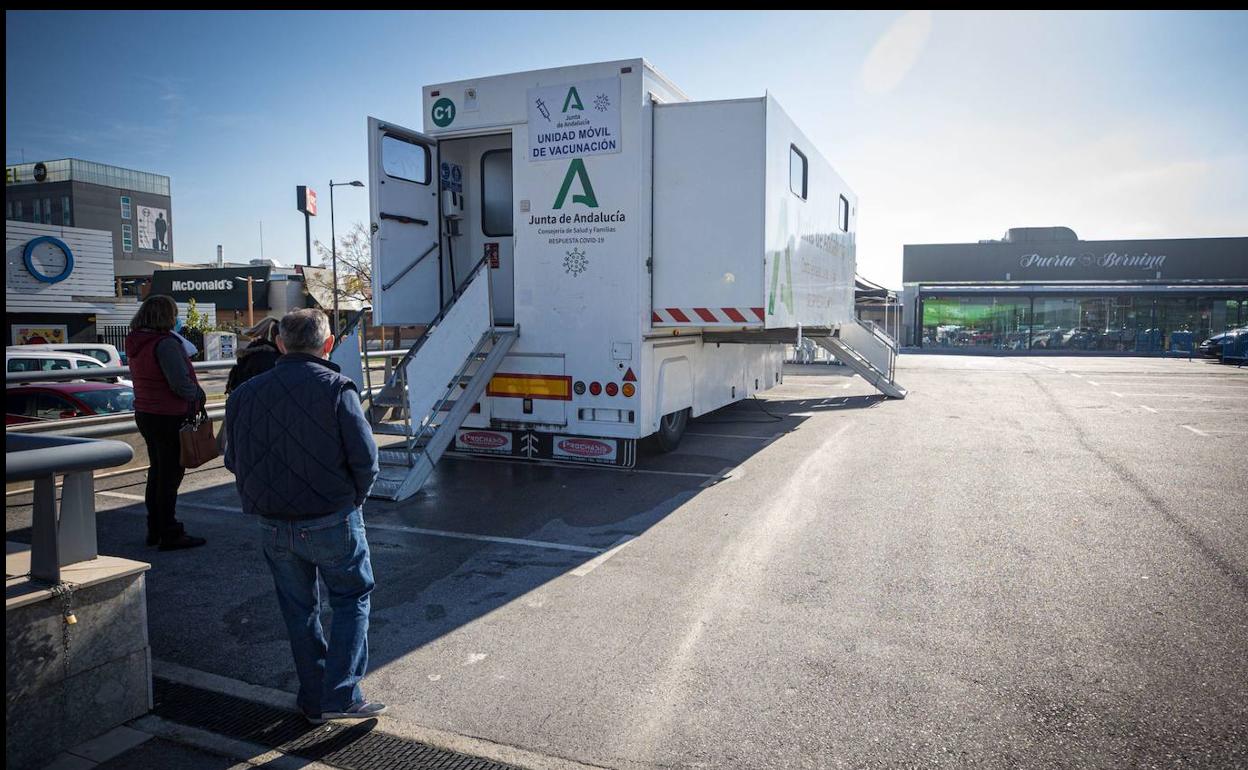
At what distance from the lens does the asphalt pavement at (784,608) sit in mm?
3404

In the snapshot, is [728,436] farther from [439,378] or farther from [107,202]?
[107,202]

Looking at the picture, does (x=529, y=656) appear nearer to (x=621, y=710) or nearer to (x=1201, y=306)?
(x=621, y=710)

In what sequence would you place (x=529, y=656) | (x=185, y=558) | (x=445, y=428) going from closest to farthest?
(x=529, y=656)
(x=185, y=558)
(x=445, y=428)

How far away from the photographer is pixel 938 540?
6.22m

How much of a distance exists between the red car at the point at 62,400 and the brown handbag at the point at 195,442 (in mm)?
4416

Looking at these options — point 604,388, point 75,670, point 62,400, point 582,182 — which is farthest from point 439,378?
point 62,400

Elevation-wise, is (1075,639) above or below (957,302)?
below

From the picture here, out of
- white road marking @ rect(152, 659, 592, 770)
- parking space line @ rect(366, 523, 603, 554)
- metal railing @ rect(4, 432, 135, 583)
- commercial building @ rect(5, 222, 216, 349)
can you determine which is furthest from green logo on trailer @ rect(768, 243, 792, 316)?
commercial building @ rect(5, 222, 216, 349)

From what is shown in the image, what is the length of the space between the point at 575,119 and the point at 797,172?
10.4 ft

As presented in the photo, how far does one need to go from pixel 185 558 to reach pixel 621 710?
3.81 m

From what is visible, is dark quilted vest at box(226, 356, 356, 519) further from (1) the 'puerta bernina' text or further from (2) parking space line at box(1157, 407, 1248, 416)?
(1) the 'puerta bernina' text

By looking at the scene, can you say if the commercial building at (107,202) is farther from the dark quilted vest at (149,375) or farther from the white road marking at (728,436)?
the dark quilted vest at (149,375)

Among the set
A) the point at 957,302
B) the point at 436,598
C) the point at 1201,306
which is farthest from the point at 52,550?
the point at 1201,306

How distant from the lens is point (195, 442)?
5695 millimetres
